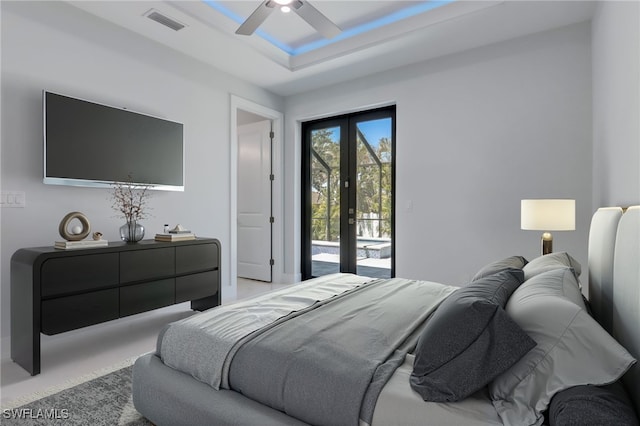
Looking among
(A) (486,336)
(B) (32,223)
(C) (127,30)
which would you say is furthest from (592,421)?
(C) (127,30)

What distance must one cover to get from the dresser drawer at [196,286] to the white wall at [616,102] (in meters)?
3.24

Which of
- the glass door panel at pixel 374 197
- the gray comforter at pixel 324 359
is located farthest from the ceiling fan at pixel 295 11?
the gray comforter at pixel 324 359

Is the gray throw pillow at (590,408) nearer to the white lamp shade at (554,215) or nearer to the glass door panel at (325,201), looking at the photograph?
the white lamp shade at (554,215)

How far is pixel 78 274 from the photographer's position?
248cm

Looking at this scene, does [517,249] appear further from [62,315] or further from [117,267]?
[62,315]

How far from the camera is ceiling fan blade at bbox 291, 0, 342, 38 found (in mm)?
2402

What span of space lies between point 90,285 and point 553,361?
2834mm

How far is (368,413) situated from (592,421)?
1.91 ft

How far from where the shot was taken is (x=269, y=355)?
1.33 metres

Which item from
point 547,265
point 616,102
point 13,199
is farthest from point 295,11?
point 13,199

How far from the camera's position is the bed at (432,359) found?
96 cm

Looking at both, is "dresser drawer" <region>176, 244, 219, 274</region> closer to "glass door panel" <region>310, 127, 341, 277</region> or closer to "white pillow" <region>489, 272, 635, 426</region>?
"glass door panel" <region>310, 127, 341, 277</region>

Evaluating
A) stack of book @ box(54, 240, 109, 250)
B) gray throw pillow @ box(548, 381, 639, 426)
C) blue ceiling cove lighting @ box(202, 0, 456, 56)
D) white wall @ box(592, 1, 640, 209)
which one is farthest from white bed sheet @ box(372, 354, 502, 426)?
blue ceiling cove lighting @ box(202, 0, 456, 56)

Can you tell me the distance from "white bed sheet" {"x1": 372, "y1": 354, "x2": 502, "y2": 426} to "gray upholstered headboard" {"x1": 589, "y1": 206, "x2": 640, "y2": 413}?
40 centimetres
